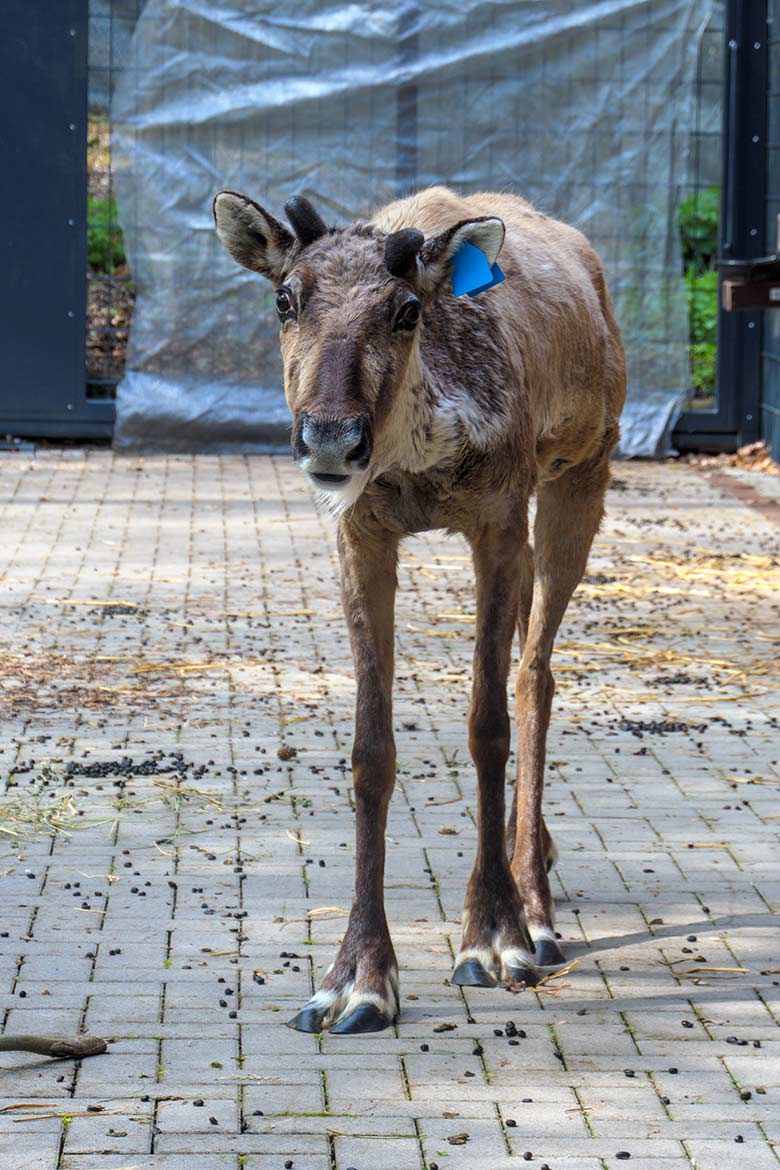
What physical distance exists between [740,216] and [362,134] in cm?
319

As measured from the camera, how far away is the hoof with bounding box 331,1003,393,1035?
4.64 metres

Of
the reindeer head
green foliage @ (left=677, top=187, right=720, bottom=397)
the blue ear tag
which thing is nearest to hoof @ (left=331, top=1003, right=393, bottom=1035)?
the reindeer head

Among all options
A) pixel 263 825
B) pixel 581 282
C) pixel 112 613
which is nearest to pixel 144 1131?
pixel 263 825

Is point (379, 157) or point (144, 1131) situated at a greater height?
point (379, 157)

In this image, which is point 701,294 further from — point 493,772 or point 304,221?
point 304,221

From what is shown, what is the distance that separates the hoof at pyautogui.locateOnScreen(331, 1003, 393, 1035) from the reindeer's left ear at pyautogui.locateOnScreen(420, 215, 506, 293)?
190 cm

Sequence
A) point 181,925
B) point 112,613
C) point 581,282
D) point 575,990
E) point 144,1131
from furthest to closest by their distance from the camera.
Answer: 1. point 112,613
2. point 581,282
3. point 181,925
4. point 575,990
5. point 144,1131

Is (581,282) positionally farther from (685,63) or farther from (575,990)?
(685,63)

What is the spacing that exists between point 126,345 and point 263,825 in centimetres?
927

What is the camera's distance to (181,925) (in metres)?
5.33

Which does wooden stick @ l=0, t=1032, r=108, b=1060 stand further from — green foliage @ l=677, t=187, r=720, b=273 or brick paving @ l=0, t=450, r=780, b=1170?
green foliage @ l=677, t=187, r=720, b=273

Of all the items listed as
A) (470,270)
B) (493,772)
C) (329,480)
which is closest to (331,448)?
(329,480)

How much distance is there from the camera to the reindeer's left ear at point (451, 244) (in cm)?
461

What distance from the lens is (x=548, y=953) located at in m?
5.18
